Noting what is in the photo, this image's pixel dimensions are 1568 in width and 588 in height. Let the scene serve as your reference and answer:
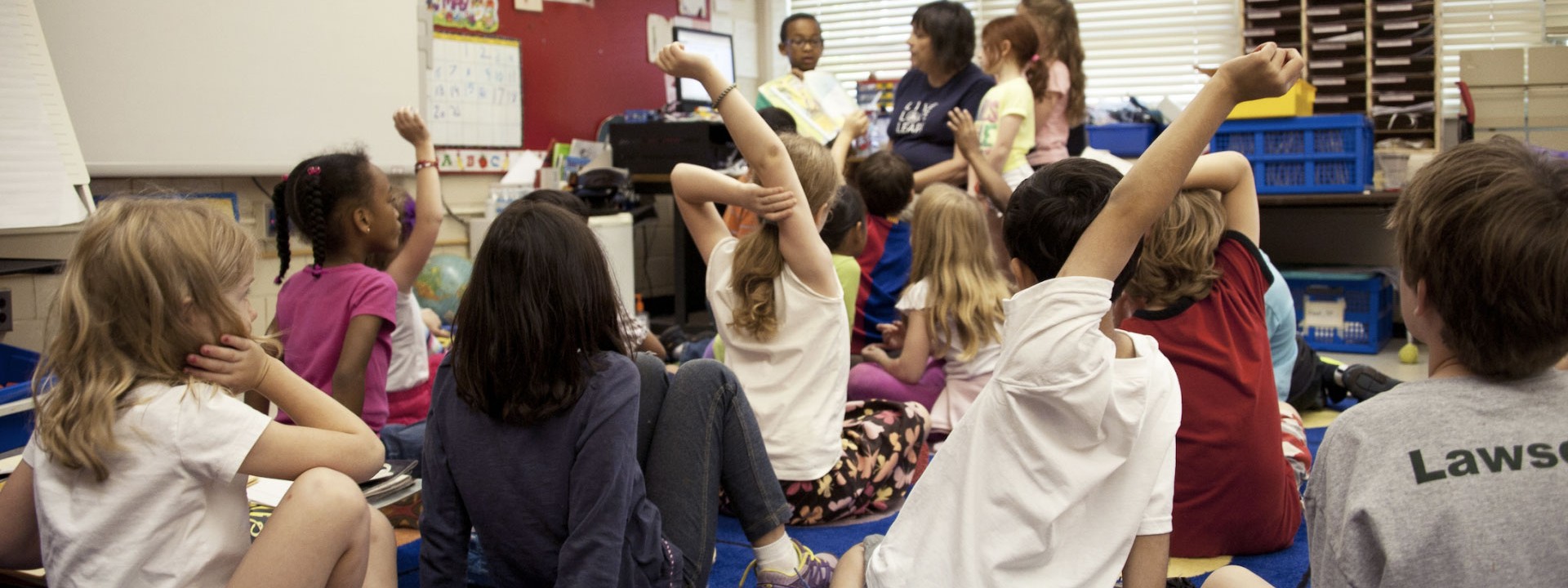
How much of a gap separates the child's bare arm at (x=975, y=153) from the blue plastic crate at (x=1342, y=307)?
4.90 ft

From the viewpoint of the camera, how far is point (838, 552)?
7.06 feet

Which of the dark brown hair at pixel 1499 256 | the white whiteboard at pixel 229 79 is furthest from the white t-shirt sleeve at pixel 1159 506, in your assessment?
the white whiteboard at pixel 229 79

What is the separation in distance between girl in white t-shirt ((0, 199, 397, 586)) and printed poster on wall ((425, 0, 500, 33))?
11.4 ft

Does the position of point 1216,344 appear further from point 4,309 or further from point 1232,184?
point 4,309

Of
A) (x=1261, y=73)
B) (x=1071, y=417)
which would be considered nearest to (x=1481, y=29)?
(x=1261, y=73)

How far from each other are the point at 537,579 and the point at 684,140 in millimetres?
3430

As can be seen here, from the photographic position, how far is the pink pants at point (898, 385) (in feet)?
9.16

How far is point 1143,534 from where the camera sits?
3.79 feet

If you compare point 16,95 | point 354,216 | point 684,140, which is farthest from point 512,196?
point 354,216

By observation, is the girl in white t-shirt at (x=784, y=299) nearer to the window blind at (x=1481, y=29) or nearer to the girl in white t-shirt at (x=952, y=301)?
the girl in white t-shirt at (x=952, y=301)

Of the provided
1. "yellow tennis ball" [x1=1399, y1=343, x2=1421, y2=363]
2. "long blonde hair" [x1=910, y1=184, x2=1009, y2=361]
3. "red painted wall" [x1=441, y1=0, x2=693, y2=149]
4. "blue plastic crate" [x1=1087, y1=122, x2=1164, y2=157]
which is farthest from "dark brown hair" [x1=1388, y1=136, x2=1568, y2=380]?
"red painted wall" [x1=441, y1=0, x2=693, y2=149]

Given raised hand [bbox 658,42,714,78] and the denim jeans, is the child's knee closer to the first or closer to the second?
the denim jeans

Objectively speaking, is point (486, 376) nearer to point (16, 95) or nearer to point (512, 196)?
point (16, 95)

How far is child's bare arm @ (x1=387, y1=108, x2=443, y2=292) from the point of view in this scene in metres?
2.39
